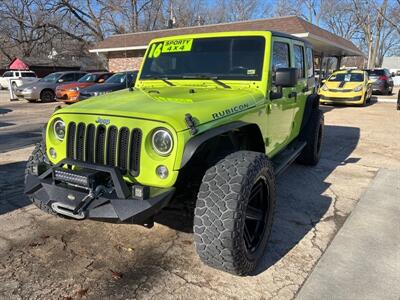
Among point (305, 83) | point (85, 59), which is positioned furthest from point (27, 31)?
point (305, 83)

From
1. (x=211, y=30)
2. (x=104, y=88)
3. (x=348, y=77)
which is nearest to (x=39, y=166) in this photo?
(x=104, y=88)

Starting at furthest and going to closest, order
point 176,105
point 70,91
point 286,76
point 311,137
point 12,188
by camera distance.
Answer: point 70,91 < point 311,137 < point 12,188 < point 286,76 < point 176,105

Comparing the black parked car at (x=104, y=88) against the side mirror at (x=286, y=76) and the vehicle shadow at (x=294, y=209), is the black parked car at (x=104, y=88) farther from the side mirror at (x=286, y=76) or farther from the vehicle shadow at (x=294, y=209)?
the side mirror at (x=286, y=76)

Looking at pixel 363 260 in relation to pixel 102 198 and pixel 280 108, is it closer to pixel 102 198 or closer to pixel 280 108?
pixel 280 108

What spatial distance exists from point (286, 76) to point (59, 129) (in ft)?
6.97

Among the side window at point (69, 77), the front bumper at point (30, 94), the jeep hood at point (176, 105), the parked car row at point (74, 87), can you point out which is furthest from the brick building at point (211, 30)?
the jeep hood at point (176, 105)

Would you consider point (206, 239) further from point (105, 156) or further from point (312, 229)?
point (312, 229)

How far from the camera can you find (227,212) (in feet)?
8.18

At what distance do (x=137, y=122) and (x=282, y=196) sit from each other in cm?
251

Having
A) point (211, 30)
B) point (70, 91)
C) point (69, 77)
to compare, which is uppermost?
Answer: point (211, 30)

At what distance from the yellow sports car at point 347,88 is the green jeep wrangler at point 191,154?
1123 cm

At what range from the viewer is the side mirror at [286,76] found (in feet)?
11.3

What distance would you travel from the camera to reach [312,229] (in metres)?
3.65

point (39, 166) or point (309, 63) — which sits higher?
point (309, 63)
